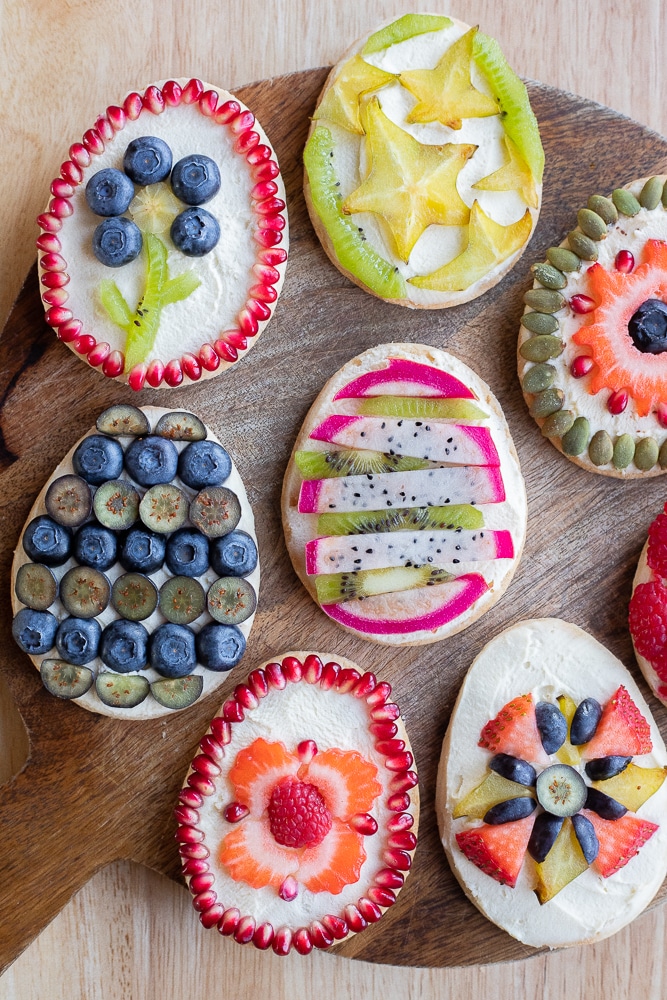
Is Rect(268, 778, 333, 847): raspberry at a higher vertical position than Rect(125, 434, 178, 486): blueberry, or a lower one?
lower

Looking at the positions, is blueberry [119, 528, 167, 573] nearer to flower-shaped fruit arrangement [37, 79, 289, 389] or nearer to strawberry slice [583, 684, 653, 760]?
flower-shaped fruit arrangement [37, 79, 289, 389]

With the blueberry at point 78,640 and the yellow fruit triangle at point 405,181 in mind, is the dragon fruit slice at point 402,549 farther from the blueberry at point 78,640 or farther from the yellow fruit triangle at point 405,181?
the yellow fruit triangle at point 405,181

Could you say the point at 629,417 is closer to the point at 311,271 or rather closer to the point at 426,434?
the point at 426,434

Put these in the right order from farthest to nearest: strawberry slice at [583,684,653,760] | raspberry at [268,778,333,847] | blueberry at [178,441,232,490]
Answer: strawberry slice at [583,684,653,760], blueberry at [178,441,232,490], raspberry at [268,778,333,847]

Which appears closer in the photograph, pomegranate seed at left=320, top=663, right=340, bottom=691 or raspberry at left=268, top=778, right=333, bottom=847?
raspberry at left=268, top=778, right=333, bottom=847

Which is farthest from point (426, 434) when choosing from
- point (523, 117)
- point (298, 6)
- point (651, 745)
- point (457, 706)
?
point (298, 6)

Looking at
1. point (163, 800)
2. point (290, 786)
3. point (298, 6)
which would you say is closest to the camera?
point (290, 786)

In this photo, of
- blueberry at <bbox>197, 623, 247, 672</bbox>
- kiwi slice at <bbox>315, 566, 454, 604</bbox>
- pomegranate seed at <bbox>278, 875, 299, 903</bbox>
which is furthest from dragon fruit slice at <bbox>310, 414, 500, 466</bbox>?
pomegranate seed at <bbox>278, 875, 299, 903</bbox>
